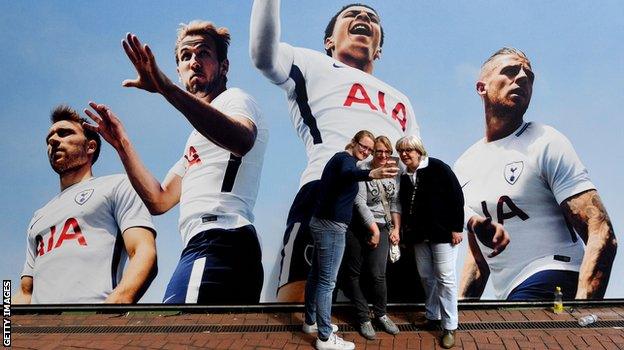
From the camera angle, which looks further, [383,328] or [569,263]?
[569,263]

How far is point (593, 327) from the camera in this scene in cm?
408

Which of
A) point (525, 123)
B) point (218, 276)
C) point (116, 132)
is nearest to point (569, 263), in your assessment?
point (525, 123)

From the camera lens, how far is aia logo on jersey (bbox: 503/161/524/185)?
4.39m

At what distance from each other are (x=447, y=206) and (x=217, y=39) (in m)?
2.28

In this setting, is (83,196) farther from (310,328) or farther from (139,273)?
(310,328)

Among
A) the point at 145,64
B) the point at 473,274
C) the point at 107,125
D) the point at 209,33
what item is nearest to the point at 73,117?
the point at 107,125

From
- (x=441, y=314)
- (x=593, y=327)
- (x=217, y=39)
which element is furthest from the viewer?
(x=217, y=39)

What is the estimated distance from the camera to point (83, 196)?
14.5 feet

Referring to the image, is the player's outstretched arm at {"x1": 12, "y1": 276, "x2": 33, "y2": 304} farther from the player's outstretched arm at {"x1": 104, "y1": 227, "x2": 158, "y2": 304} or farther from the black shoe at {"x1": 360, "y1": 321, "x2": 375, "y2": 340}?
the black shoe at {"x1": 360, "y1": 321, "x2": 375, "y2": 340}

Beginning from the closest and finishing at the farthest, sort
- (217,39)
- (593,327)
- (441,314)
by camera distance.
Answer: (441,314) → (593,327) → (217,39)

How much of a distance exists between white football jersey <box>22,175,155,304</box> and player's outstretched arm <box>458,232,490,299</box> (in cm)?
266

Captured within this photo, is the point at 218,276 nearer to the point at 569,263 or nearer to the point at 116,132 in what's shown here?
the point at 116,132

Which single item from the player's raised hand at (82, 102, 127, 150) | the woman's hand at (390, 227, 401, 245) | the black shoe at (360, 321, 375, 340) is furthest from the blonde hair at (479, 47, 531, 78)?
the player's raised hand at (82, 102, 127, 150)

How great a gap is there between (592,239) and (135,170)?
12.6 feet
